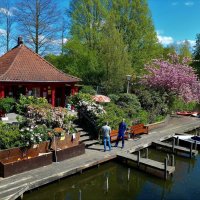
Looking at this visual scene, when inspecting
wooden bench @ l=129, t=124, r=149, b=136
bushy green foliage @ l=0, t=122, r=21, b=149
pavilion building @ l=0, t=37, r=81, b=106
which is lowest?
wooden bench @ l=129, t=124, r=149, b=136

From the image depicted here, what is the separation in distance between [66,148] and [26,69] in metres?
10.3

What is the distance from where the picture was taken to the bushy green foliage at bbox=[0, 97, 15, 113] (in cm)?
1941

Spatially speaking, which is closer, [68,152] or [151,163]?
[68,152]

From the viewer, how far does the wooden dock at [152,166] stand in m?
14.2

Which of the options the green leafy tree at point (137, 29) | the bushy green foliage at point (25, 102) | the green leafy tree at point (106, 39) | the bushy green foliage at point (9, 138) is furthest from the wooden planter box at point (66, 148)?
the green leafy tree at point (137, 29)

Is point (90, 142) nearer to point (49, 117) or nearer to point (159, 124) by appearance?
point (49, 117)

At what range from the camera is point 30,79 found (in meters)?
21.6

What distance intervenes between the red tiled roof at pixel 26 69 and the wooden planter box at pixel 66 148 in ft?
25.1

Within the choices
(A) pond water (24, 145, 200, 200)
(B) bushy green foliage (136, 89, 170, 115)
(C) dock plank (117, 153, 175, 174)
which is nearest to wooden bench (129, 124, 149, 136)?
(C) dock plank (117, 153, 175, 174)

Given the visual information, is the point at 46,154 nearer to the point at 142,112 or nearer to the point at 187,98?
the point at 142,112

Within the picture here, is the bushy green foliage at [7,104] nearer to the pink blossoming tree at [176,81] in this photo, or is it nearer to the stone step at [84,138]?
the stone step at [84,138]

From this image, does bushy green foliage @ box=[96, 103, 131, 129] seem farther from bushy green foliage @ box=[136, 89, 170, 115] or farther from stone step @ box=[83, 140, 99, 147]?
bushy green foliage @ box=[136, 89, 170, 115]

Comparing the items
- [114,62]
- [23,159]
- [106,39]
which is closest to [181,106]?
[114,62]

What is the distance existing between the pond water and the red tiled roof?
9.65 meters
